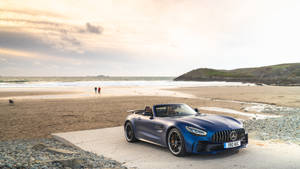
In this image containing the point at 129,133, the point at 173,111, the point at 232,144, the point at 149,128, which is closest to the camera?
the point at 232,144

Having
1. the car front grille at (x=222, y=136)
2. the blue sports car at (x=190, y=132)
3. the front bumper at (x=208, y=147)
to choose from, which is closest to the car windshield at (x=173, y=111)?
the blue sports car at (x=190, y=132)

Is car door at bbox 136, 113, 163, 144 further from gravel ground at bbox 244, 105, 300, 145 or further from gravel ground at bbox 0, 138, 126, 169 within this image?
gravel ground at bbox 244, 105, 300, 145

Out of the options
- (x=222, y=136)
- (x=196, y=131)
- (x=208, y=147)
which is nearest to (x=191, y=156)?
(x=208, y=147)

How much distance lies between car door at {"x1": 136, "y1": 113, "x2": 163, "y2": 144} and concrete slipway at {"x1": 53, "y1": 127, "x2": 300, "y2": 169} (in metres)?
0.35

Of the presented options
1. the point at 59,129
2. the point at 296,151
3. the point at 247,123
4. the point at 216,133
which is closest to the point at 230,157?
the point at 216,133

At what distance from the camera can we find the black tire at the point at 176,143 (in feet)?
23.2

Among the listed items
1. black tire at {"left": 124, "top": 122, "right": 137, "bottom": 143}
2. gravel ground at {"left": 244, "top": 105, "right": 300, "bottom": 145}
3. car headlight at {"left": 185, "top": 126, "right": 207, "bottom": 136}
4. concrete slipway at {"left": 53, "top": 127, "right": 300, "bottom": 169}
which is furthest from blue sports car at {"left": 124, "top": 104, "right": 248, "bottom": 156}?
gravel ground at {"left": 244, "top": 105, "right": 300, "bottom": 145}

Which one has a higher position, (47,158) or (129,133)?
(129,133)

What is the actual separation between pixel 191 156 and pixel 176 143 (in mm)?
514

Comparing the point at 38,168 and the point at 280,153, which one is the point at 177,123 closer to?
the point at 280,153

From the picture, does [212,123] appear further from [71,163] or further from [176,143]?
[71,163]

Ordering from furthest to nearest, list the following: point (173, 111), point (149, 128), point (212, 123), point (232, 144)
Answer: point (173, 111)
point (149, 128)
point (212, 123)
point (232, 144)

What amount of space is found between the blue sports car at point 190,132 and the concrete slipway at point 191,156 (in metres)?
0.28

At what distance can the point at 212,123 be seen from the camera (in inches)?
289
